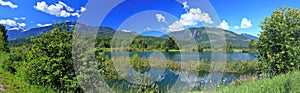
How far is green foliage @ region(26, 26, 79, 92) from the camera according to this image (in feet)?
19.3

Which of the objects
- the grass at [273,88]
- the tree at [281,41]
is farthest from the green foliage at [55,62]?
the tree at [281,41]

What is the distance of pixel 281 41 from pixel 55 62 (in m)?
8.20

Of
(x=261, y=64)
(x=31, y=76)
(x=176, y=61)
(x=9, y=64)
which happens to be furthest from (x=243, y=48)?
(x=31, y=76)

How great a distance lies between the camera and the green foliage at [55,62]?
5887 millimetres

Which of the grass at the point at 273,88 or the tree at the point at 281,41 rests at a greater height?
the tree at the point at 281,41

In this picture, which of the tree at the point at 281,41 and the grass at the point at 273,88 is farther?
the tree at the point at 281,41

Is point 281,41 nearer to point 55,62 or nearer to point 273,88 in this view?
point 273,88

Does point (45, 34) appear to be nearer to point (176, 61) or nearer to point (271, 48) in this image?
point (271, 48)

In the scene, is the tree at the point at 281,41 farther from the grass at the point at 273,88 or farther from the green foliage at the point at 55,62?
the green foliage at the point at 55,62

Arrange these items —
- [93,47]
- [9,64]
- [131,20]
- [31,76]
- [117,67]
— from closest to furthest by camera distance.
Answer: [93,47], [131,20], [31,76], [117,67], [9,64]

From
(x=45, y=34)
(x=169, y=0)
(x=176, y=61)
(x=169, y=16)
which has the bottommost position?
(x=176, y=61)

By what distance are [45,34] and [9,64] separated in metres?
5.80

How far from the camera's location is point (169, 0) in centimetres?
704

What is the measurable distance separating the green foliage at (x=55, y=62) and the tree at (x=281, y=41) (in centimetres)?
758
